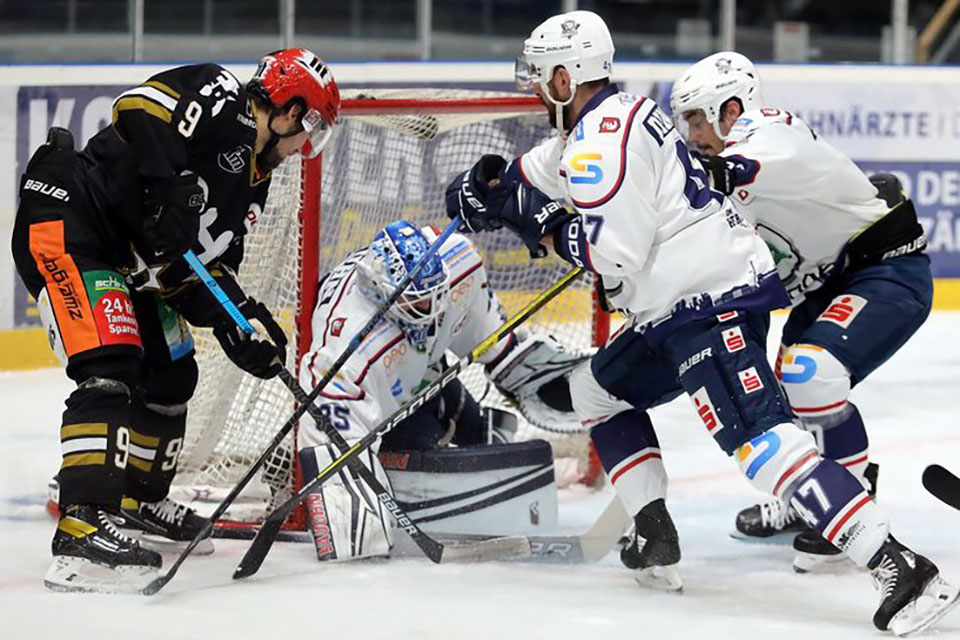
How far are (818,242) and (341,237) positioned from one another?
1250mm

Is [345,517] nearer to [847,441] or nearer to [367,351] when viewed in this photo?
[367,351]

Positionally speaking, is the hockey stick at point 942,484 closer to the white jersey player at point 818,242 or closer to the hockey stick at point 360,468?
the white jersey player at point 818,242

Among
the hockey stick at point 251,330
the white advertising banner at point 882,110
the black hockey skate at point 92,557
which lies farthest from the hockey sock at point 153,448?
the white advertising banner at point 882,110

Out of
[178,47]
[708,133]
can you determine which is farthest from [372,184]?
[178,47]

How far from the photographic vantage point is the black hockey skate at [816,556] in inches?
125

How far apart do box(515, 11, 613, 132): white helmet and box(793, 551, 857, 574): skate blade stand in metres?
1.01

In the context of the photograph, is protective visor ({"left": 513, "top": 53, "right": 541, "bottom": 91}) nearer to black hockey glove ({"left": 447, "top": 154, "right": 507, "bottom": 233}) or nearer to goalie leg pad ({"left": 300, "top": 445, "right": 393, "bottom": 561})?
black hockey glove ({"left": 447, "top": 154, "right": 507, "bottom": 233})

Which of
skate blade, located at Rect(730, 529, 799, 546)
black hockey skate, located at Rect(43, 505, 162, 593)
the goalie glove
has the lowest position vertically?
skate blade, located at Rect(730, 529, 799, 546)

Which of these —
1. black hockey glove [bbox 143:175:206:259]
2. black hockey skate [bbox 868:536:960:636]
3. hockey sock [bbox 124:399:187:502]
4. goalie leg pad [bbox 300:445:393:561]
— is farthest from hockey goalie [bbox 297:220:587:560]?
black hockey skate [bbox 868:536:960:636]

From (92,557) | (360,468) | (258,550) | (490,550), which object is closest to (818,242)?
(490,550)

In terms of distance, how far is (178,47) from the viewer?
5988 millimetres

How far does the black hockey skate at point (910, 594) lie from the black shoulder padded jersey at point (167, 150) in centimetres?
142

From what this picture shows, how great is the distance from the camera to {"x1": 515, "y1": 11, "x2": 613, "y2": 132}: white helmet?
9.61 feet

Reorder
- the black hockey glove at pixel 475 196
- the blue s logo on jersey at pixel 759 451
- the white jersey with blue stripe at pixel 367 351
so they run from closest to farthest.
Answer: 1. the blue s logo on jersey at pixel 759 451
2. the black hockey glove at pixel 475 196
3. the white jersey with blue stripe at pixel 367 351
